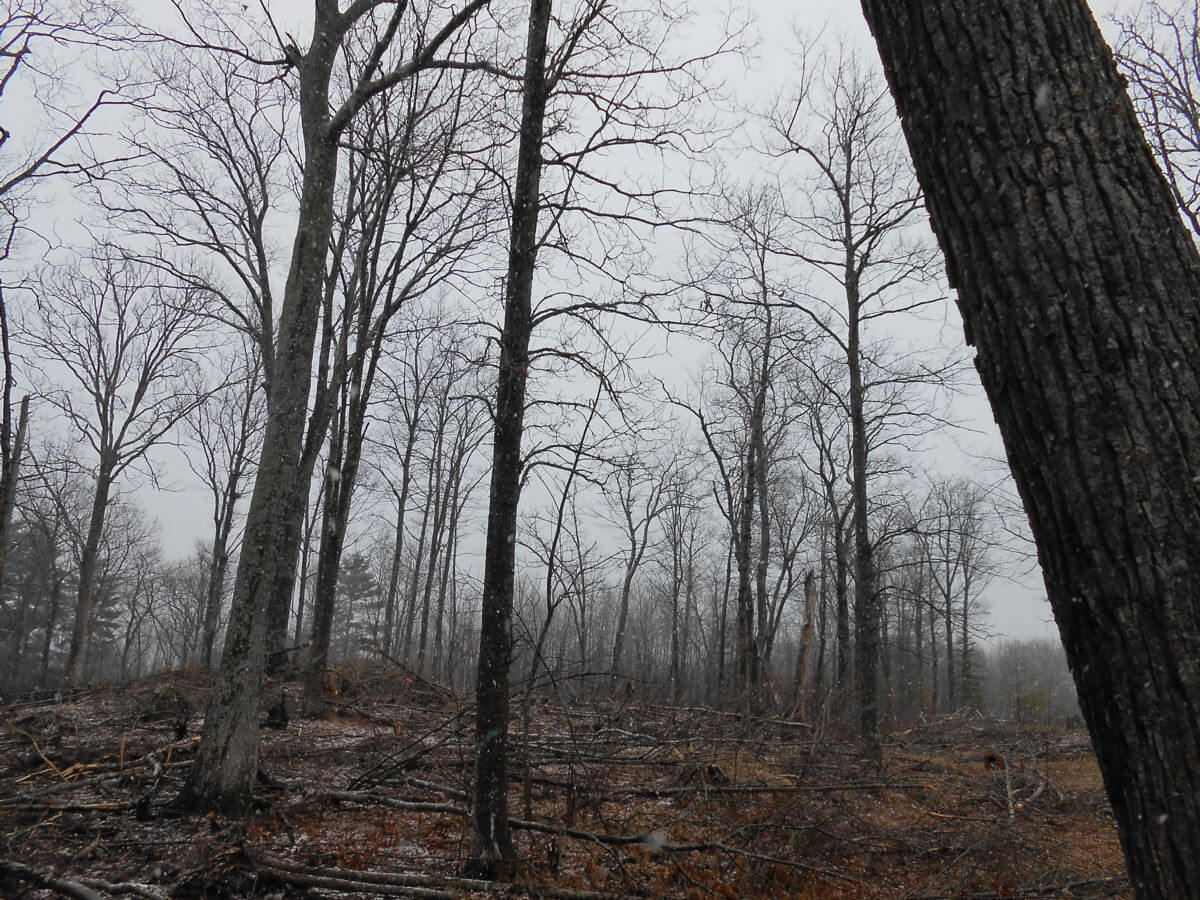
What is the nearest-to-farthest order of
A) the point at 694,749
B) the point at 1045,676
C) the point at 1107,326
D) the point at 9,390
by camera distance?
the point at 1107,326
the point at 694,749
the point at 9,390
the point at 1045,676

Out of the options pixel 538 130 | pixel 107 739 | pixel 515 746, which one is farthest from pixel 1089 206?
pixel 107 739

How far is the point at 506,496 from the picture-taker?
4.91 m

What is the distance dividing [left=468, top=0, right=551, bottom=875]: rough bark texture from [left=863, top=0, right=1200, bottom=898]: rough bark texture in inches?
144

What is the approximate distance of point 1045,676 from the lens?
67688 millimetres

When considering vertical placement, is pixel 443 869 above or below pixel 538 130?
below

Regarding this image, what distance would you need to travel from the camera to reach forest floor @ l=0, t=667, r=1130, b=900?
434 centimetres

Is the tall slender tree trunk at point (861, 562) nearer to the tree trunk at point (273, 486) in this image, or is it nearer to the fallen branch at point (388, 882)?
the fallen branch at point (388, 882)

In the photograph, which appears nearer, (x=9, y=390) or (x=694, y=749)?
(x=694, y=749)

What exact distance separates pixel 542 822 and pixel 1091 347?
17.6 feet

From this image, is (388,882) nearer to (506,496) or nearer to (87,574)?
(506,496)

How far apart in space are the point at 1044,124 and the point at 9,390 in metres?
12.3

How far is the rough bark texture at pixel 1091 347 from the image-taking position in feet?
4.20

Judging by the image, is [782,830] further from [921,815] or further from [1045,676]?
[1045,676]

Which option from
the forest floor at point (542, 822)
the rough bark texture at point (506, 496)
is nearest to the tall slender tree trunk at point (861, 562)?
the forest floor at point (542, 822)
